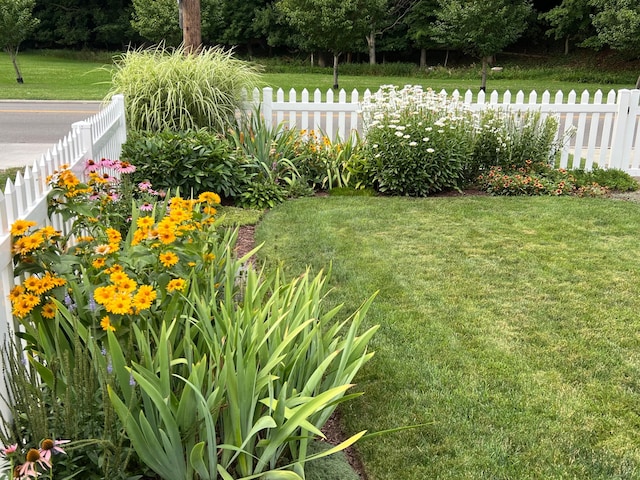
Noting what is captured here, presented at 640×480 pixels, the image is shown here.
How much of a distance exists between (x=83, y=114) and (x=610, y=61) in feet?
94.2

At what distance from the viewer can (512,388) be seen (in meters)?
3.15

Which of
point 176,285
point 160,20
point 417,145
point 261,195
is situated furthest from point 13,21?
point 176,285

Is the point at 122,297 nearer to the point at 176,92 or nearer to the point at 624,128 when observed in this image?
the point at 176,92

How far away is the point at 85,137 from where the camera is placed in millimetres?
4406

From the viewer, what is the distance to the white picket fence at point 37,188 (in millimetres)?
2410

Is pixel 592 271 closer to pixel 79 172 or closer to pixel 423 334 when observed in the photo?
pixel 423 334

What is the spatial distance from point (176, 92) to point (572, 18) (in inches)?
1202

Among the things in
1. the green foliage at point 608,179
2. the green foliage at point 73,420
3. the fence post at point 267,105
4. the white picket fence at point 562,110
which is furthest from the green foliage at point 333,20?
the green foliage at point 73,420

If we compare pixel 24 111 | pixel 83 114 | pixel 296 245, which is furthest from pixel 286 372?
pixel 24 111

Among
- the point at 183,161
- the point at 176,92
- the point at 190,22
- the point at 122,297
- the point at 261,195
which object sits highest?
the point at 190,22

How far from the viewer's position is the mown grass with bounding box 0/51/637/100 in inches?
792

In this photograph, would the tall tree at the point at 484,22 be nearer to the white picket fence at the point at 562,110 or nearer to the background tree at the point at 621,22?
the background tree at the point at 621,22

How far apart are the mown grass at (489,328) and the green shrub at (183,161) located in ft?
2.60

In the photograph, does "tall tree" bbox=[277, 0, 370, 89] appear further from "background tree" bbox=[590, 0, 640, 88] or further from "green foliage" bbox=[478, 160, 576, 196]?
"green foliage" bbox=[478, 160, 576, 196]
